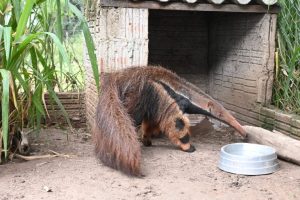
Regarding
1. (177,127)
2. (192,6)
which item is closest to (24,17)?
(177,127)

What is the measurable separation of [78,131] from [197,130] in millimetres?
1477

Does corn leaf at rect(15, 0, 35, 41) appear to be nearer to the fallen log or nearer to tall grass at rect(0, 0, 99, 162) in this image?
tall grass at rect(0, 0, 99, 162)

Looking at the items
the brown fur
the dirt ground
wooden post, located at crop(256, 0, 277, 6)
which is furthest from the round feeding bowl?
wooden post, located at crop(256, 0, 277, 6)

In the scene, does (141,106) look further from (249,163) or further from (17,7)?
(17,7)

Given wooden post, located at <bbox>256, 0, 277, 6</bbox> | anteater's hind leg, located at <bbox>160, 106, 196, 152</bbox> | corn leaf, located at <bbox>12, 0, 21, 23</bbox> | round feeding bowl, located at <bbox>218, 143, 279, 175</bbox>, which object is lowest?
round feeding bowl, located at <bbox>218, 143, 279, 175</bbox>

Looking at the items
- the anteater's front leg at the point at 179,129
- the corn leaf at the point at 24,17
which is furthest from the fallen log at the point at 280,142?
the corn leaf at the point at 24,17

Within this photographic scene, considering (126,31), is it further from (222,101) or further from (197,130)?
(222,101)

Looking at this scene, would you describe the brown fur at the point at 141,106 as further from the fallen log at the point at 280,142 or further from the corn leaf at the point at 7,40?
the corn leaf at the point at 7,40

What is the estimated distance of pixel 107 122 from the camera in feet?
11.8

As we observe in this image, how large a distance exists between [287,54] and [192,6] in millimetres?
1253

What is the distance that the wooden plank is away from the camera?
4281 millimetres

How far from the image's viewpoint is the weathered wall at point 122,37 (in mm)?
4320

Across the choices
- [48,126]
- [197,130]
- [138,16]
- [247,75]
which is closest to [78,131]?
[48,126]

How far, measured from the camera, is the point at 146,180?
327 centimetres
